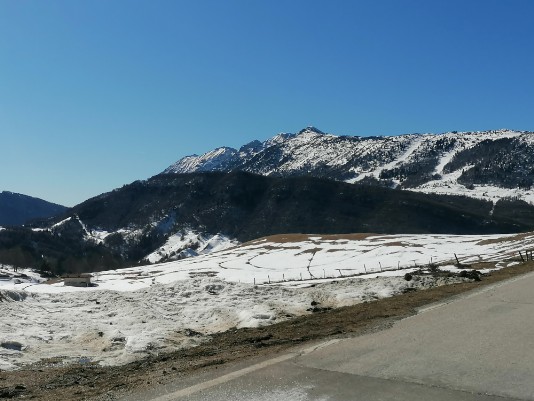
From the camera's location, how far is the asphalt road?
24.8 feet

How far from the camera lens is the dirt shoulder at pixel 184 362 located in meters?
9.57

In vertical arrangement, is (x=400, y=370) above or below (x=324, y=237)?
below

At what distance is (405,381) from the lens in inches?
317

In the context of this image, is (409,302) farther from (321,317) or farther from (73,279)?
(73,279)

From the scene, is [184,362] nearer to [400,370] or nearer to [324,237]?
[400,370]

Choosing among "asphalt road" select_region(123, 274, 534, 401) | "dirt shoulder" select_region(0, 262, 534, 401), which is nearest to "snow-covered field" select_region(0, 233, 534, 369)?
"dirt shoulder" select_region(0, 262, 534, 401)

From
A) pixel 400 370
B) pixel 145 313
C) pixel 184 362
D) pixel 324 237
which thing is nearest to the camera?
pixel 400 370

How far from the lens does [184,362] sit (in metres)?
11.1

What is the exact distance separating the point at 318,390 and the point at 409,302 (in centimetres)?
1034

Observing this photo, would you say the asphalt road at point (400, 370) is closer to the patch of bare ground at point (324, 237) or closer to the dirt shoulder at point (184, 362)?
the dirt shoulder at point (184, 362)

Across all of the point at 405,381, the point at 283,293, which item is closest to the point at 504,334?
the point at 405,381

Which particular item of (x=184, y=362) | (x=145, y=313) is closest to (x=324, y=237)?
(x=145, y=313)

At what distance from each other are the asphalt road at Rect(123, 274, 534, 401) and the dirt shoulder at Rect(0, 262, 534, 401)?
0.94 metres

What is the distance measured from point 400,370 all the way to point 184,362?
16.0 ft
